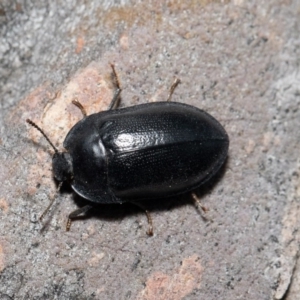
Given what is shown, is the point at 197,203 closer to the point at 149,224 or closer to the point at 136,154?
the point at 149,224

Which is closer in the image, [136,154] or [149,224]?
[136,154]

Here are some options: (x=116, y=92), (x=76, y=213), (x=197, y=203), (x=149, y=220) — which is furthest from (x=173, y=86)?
(x=76, y=213)

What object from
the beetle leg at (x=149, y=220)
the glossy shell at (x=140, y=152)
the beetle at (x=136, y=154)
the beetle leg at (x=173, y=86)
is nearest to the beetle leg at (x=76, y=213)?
the beetle at (x=136, y=154)

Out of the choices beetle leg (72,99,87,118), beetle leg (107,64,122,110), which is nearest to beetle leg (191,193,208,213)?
beetle leg (107,64,122,110)

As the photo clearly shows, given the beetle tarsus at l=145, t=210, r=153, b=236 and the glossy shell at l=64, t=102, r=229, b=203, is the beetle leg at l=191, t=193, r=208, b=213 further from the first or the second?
the beetle tarsus at l=145, t=210, r=153, b=236

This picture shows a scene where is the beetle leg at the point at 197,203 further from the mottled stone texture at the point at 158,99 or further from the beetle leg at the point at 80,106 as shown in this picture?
the beetle leg at the point at 80,106

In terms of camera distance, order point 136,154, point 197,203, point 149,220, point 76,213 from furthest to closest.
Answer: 1. point 197,203
2. point 149,220
3. point 76,213
4. point 136,154

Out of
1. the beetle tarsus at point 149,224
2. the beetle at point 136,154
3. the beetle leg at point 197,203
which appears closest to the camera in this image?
the beetle at point 136,154
